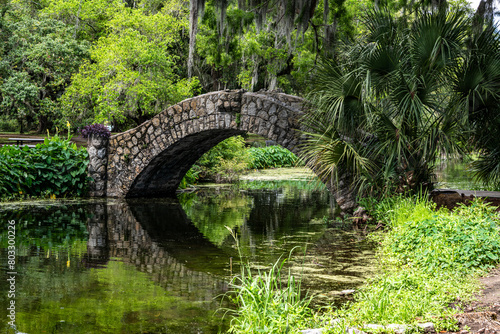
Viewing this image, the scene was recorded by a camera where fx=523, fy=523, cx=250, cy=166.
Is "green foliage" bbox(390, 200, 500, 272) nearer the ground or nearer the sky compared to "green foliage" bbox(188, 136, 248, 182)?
nearer the ground

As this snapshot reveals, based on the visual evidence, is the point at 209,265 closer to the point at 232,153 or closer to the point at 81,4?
the point at 232,153

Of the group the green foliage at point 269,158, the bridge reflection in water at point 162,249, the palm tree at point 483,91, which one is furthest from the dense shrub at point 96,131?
the green foliage at point 269,158

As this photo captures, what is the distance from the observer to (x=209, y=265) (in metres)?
6.84

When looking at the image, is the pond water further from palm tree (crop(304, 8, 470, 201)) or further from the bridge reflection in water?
palm tree (crop(304, 8, 470, 201))

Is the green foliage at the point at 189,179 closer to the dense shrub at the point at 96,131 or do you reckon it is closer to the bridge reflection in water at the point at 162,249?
the dense shrub at the point at 96,131

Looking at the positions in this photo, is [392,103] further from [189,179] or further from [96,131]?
[189,179]

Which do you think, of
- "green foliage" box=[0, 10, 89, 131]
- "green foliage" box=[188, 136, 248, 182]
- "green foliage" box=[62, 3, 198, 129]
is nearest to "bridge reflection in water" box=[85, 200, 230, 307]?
"green foliage" box=[188, 136, 248, 182]

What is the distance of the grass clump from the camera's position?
13.8 ft

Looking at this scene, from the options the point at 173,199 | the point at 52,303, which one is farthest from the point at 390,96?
the point at 173,199

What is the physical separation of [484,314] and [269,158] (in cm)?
2227

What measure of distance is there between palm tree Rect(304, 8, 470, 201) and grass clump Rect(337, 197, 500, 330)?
0.98 meters

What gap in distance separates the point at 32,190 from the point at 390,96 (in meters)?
A: 8.93

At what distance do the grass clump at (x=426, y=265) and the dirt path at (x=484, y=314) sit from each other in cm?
10

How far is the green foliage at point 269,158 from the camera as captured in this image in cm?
2467
